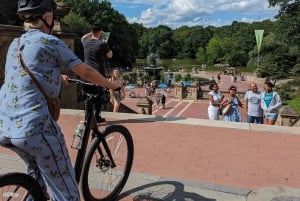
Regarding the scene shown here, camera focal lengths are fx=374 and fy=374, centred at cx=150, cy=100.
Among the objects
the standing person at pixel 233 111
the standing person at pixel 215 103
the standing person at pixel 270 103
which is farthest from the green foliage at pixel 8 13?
the standing person at pixel 270 103

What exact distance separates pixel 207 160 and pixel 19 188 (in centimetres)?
351

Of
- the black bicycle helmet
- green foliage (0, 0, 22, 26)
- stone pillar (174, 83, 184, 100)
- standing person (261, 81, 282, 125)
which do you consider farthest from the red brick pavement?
green foliage (0, 0, 22, 26)

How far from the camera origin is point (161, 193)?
13.2 feet

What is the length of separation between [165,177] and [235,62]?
10170 centimetres

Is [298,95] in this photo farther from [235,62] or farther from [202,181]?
[235,62]

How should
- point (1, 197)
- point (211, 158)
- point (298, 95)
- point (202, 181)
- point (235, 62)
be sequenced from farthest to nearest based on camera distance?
point (235, 62) < point (298, 95) < point (211, 158) < point (202, 181) < point (1, 197)

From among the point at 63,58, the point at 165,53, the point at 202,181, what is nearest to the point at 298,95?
the point at 202,181

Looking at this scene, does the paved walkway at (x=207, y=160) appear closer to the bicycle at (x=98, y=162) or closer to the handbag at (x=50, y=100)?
the bicycle at (x=98, y=162)

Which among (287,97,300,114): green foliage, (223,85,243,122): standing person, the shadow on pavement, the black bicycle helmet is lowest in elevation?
(287,97,300,114): green foliage

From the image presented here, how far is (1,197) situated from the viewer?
236cm

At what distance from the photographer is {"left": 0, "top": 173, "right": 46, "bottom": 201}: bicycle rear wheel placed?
7.27 ft

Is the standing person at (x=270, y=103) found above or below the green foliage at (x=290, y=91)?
above

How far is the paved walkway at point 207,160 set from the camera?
404 centimetres

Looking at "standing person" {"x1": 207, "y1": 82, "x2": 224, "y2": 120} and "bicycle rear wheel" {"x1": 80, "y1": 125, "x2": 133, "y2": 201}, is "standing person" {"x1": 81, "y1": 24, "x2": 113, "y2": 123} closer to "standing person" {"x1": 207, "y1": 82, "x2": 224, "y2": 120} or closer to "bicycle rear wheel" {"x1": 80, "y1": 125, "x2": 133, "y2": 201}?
"bicycle rear wheel" {"x1": 80, "y1": 125, "x2": 133, "y2": 201}
